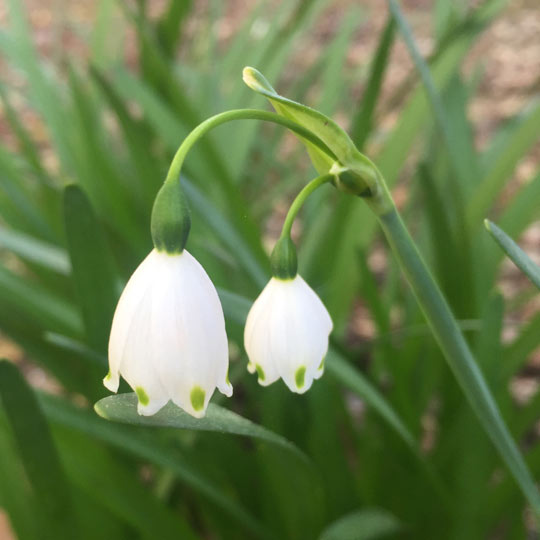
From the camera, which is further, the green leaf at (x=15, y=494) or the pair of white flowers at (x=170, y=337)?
the green leaf at (x=15, y=494)

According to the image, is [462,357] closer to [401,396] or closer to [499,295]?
[499,295]

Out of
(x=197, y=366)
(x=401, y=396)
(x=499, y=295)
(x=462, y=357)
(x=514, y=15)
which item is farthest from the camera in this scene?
(x=514, y=15)

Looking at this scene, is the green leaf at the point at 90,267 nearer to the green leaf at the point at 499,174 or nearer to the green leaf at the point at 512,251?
the green leaf at the point at 512,251

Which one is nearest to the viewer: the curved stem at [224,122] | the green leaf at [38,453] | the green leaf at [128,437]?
the curved stem at [224,122]

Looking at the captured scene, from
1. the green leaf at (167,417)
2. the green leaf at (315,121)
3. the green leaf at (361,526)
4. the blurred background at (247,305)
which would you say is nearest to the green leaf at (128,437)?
the blurred background at (247,305)

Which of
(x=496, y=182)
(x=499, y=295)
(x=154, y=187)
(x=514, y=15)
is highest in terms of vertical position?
(x=514, y=15)

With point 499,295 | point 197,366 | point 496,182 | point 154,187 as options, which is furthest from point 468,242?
point 197,366
